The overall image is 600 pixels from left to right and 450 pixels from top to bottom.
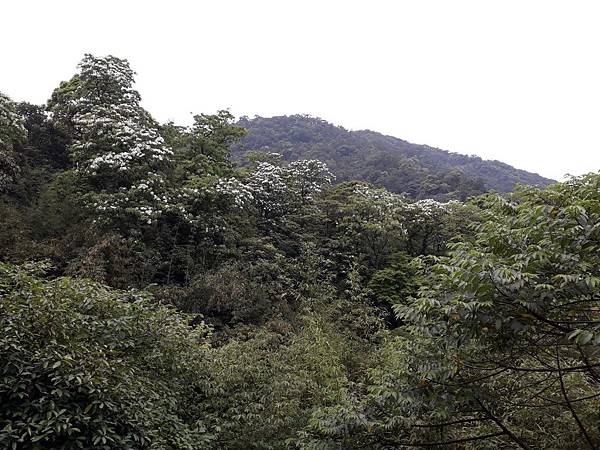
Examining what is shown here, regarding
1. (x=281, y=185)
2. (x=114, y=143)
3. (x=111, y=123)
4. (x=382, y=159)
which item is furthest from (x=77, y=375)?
(x=382, y=159)

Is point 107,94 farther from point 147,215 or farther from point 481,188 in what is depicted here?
point 481,188

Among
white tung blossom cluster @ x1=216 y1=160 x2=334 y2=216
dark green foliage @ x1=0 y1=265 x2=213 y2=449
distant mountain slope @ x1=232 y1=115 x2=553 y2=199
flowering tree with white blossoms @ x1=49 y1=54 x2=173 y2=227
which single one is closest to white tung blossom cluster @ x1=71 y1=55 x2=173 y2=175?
flowering tree with white blossoms @ x1=49 y1=54 x2=173 y2=227

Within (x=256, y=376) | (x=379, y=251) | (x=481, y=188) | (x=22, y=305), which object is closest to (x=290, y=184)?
(x=379, y=251)

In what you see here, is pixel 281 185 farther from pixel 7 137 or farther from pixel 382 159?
pixel 382 159

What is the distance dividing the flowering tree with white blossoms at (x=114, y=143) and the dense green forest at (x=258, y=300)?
7 centimetres

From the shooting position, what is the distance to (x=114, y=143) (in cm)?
1377

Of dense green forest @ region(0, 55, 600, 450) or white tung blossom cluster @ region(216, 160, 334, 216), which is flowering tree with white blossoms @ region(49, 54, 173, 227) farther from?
white tung blossom cluster @ region(216, 160, 334, 216)

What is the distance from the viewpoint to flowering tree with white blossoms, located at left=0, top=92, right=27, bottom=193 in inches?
501

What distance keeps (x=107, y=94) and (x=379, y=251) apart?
1054 cm

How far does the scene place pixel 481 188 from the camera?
102 feet

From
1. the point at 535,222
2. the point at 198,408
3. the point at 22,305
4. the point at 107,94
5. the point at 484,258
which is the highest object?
the point at 107,94

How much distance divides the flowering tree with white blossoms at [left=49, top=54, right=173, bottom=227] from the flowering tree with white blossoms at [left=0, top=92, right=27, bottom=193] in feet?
4.94

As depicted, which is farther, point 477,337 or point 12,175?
point 12,175

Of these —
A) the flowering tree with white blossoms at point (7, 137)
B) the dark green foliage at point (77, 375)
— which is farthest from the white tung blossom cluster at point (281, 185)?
the dark green foliage at point (77, 375)
